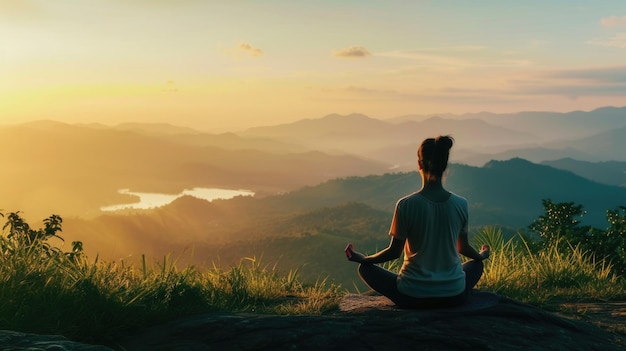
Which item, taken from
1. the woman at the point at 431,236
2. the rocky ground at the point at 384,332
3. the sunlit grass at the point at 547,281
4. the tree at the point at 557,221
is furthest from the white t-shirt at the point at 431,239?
the tree at the point at 557,221

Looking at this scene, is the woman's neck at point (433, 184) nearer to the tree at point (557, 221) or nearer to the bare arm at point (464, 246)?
the bare arm at point (464, 246)

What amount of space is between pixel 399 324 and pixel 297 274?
5.11 m

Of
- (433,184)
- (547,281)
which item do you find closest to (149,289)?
(433,184)

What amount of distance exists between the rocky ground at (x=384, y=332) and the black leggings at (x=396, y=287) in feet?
0.27

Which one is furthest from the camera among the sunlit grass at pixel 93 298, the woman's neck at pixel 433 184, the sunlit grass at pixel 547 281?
the sunlit grass at pixel 547 281

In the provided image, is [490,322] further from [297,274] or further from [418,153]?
[297,274]

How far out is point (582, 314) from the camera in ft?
26.0

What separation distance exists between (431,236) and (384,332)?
93cm

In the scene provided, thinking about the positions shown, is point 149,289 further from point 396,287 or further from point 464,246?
point 464,246

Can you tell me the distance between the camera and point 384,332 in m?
5.44

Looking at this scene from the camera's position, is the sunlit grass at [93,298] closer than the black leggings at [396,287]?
No

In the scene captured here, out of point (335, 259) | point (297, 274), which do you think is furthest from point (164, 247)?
point (297, 274)

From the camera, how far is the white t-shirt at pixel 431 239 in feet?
18.1

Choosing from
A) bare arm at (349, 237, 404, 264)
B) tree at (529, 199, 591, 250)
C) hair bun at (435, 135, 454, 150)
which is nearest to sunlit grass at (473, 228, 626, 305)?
tree at (529, 199, 591, 250)
